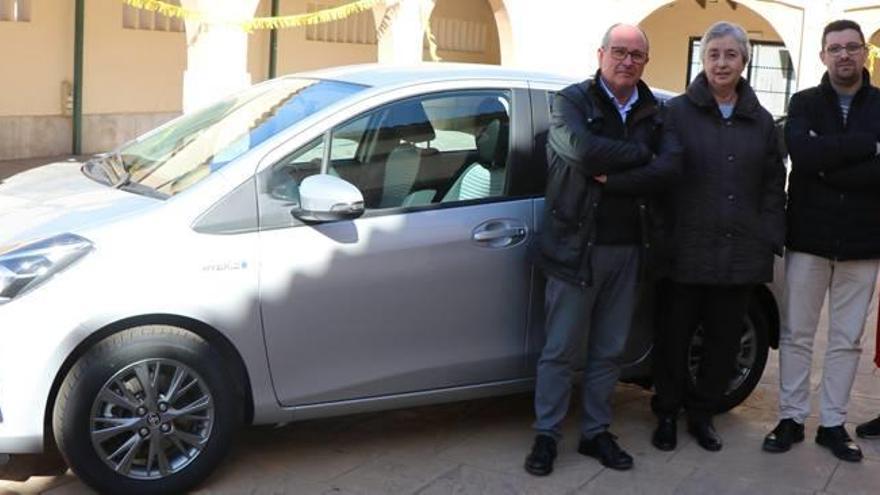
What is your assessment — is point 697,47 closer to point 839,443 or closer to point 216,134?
point 839,443

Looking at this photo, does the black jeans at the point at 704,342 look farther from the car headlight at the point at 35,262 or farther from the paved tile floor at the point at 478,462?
the car headlight at the point at 35,262

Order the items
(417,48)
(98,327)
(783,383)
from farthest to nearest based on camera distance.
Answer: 1. (417,48)
2. (783,383)
3. (98,327)

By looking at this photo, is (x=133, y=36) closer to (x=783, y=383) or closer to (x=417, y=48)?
(x=417, y=48)

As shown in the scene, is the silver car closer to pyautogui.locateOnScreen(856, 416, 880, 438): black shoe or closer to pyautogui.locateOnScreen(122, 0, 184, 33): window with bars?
pyautogui.locateOnScreen(856, 416, 880, 438): black shoe

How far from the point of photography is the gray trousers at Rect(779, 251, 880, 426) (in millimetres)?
5105

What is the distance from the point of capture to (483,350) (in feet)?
16.1

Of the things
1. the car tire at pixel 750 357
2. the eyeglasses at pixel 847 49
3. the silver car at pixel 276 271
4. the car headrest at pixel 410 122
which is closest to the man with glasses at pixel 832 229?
the eyeglasses at pixel 847 49

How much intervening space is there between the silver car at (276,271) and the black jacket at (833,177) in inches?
34.1

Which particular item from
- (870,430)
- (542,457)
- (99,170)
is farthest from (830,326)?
(99,170)

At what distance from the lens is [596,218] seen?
4664mm

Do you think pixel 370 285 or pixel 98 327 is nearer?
pixel 98 327

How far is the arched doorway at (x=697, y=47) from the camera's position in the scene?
2508 cm

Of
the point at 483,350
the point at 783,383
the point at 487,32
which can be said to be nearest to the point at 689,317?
the point at 783,383

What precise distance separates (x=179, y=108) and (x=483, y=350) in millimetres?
14700
